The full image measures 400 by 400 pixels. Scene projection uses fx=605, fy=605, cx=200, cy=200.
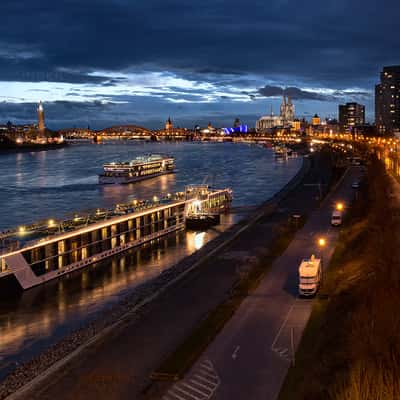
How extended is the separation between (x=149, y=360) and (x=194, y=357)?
953 millimetres

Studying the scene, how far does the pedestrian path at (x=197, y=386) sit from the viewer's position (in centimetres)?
997

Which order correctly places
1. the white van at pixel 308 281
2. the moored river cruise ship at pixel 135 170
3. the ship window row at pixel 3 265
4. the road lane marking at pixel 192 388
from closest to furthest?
1. the road lane marking at pixel 192 388
2. the white van at pixel 308 281
3. the ship window row at pixel 3 265
4. the moored river cruise ship at pixel 135 170

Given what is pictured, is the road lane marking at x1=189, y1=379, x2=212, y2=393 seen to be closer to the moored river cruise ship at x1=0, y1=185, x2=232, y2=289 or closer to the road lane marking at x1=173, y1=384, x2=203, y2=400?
the road lane marking at x1=173, y1=384, x2=203, y2=400

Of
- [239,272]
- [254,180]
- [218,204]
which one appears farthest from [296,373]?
[254,180]

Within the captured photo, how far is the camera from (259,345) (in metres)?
12.0

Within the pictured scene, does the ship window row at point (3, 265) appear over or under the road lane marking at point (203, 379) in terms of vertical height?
over

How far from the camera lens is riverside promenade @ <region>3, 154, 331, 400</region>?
10594mm

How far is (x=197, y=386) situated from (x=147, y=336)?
316 cm

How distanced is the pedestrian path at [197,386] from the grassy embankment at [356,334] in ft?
4.04

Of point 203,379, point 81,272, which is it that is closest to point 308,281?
point 203,379

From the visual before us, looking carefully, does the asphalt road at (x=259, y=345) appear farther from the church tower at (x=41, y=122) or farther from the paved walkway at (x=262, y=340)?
the church tower at (x=41, y=122)

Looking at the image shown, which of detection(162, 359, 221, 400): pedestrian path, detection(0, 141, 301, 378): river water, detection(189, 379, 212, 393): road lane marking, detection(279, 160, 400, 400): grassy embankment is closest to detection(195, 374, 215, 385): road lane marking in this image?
detection(162, 359, 221, 400): pedestrian path

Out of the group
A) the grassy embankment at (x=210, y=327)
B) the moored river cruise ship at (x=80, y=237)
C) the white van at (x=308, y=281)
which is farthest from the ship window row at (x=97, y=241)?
the white van at (x=308, y=281)

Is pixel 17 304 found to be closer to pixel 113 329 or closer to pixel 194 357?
pixel 113 329
